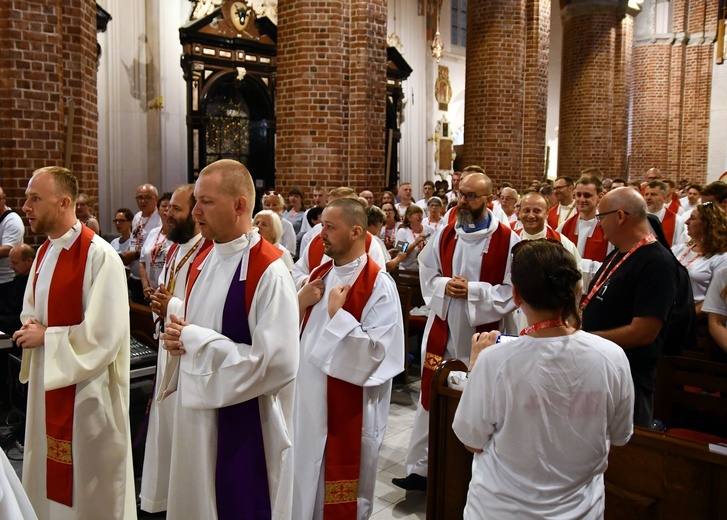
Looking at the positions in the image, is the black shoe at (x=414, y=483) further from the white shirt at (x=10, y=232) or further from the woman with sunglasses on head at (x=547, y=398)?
the white shirt at (x=10, y=232)

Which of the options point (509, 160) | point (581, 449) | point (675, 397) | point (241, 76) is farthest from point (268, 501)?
point (241, 76)

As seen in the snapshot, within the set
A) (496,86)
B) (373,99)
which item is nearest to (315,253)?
(373,99)

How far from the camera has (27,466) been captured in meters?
3.61

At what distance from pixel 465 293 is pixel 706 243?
2.03 m

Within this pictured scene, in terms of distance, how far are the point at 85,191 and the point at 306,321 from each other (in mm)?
4781

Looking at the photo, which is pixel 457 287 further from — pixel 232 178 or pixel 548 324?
pixel 548 324

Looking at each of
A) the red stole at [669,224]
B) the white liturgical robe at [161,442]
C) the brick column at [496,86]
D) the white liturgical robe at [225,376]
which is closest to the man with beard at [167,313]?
the white liturgical robe at [161,442]

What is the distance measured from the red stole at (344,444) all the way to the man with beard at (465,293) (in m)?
1.07

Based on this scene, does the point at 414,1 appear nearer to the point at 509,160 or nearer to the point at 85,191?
the point at 509,160

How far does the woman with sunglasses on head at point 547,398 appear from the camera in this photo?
2098mm

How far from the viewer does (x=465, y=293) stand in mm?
4691

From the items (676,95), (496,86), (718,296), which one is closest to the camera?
(718,296)

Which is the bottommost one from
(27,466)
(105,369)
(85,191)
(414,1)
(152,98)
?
(27,466)

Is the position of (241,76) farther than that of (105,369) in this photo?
Yes
